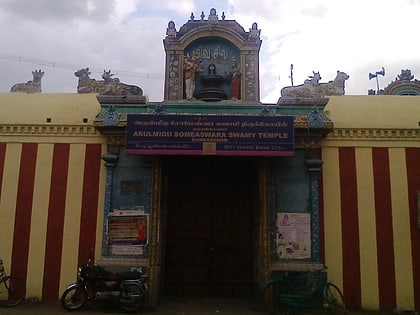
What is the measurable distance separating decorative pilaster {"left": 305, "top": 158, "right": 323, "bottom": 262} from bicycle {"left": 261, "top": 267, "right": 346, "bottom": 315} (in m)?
0.54

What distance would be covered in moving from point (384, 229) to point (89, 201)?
6639 millimetres

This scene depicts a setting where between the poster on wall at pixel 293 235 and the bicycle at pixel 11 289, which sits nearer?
the poster on wall at pixel 293 235

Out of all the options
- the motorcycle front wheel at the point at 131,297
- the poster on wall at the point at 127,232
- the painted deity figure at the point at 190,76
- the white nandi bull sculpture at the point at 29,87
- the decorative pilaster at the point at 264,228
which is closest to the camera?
the motorcycle front wheel at the point at 131,297

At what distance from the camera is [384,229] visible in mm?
9805

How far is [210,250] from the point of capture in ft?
33.9

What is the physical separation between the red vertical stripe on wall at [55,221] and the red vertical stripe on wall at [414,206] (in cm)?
780

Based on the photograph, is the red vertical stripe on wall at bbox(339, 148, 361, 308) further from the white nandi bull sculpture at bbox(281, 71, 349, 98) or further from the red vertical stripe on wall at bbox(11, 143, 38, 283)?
the red vertical stripe on wall at bbox(11, 143, 38, 283)

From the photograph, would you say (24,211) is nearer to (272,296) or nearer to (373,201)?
(272,296)

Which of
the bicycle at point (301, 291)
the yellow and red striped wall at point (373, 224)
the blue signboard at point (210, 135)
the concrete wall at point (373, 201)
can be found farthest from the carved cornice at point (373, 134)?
the bicycle at point (301, 291)

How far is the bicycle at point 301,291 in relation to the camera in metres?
8.80

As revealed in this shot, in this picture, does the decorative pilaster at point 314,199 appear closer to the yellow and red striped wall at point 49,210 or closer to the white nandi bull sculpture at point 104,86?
the white nandi bull sculpture at point 104,86

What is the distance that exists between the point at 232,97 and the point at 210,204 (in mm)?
2607

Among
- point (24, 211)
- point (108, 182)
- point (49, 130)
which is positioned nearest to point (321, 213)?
point (108, 182)

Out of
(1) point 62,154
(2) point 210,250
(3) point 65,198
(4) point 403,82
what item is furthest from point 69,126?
(4) point 403,82
